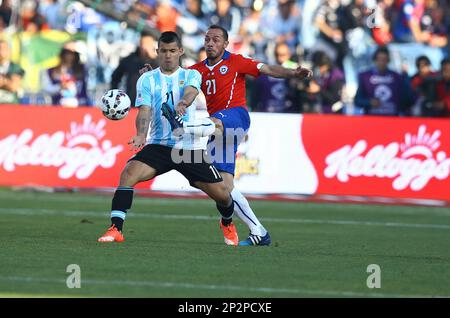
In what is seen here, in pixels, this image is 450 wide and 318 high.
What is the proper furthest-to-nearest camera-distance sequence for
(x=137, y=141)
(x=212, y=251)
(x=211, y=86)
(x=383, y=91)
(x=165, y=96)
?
(x=383, y=91), (x=211, y=86), (x=165, y=96), (x=212, y=251), (x=137, y=141)

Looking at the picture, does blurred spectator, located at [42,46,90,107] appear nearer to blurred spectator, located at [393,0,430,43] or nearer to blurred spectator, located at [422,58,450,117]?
blurred spectator, located at [422,58,450,117]

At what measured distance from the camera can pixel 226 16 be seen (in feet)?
77.7

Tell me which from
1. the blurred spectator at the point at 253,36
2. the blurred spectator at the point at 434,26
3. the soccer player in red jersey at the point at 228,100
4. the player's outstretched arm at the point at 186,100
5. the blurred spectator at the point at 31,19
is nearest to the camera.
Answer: the player's outstretched arm at the point at 186,100

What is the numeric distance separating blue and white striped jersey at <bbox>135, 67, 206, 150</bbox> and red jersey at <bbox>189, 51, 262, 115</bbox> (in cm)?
53

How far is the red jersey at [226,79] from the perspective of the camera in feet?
40.8

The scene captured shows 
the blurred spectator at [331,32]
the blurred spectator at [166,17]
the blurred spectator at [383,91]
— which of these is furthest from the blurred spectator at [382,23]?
the blurred spectator at [166,17]

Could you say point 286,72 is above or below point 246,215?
above

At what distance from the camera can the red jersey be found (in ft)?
40.8

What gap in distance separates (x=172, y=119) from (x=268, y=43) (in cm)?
1133

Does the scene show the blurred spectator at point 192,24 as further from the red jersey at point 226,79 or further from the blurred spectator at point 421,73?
the red jersey at point 226,79

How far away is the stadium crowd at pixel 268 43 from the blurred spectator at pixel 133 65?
28 millimetres

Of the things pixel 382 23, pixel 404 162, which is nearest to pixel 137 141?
pixel 404 162

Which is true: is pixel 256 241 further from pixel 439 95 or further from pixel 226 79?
pixel 439 95

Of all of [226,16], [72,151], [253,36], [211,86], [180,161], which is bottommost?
[180,161]
